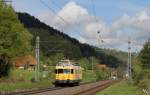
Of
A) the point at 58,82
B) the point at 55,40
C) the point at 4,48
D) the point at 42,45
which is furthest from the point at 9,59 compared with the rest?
the point at 42,45

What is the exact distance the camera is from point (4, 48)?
83.8 metres

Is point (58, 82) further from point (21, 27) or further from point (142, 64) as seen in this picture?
point (21, 27)

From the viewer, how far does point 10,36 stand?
279 feet

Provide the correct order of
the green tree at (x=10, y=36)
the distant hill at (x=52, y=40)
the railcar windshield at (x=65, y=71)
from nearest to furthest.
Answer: the railcar windshield at (x=65, y=71), the green tree at (x=10, y=36), the distant hill at (x=52, y=40)

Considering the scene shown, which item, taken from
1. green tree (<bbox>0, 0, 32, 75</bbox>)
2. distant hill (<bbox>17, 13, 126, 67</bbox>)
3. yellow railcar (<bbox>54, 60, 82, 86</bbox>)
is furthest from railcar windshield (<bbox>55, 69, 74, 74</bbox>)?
distant hill (<bbox>17, 13, 126, 67</bbox>)

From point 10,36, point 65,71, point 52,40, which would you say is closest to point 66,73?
point 65,71

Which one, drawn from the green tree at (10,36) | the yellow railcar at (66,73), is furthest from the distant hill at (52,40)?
the yellow railcar at (66,73)

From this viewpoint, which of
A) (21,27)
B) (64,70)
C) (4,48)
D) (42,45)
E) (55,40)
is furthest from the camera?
(42,45)

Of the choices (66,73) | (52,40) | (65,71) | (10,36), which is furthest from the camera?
(52,40)

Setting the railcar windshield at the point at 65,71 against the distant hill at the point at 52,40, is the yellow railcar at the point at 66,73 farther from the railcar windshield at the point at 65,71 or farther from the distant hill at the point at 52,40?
the distant hill at the point at 52,40

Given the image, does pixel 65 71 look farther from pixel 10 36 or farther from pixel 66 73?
pixel 10 36

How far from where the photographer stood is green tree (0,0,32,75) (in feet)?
274

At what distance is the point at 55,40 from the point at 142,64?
56.3 metres

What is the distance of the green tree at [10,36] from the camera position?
274 ft
